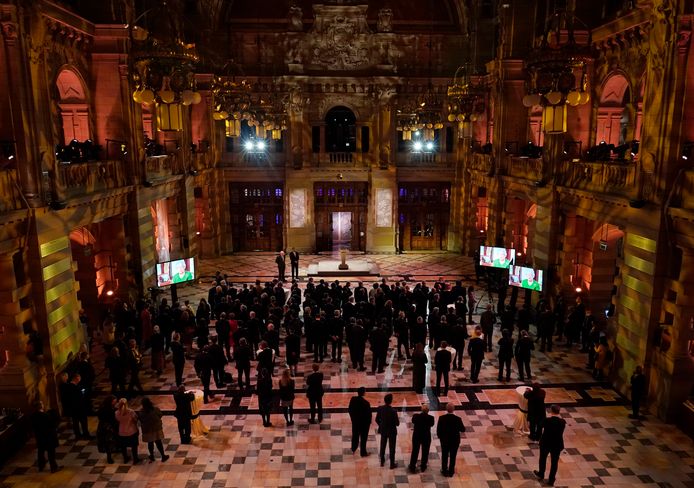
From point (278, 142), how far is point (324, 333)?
53.8 ft

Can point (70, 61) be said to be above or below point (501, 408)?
Answer: above

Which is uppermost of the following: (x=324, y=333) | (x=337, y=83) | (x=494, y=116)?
(x=337, y=83)

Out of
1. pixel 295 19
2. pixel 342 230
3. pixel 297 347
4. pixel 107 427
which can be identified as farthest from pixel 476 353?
pixel 295 19

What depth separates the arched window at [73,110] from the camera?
15.7 m

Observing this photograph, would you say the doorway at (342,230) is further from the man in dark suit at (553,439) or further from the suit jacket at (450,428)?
the man in dark suit at (553,439)

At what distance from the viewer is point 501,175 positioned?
2180 centimetres

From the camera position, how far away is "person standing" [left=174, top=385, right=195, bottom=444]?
1062 centimetres

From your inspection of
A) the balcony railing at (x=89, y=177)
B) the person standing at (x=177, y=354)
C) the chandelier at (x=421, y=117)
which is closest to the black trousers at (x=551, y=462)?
the person standing at (x=177, y=354)

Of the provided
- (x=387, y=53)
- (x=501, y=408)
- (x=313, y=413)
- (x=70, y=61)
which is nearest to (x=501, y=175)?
(x=387, y=53)

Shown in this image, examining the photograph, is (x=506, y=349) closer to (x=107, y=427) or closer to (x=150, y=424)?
(x=150, y=424)

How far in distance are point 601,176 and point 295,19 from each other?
17957 mm

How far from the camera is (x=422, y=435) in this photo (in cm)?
967

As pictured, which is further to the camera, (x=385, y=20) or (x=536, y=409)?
(x=385, y=20)

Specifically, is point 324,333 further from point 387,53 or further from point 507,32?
point 387,53
